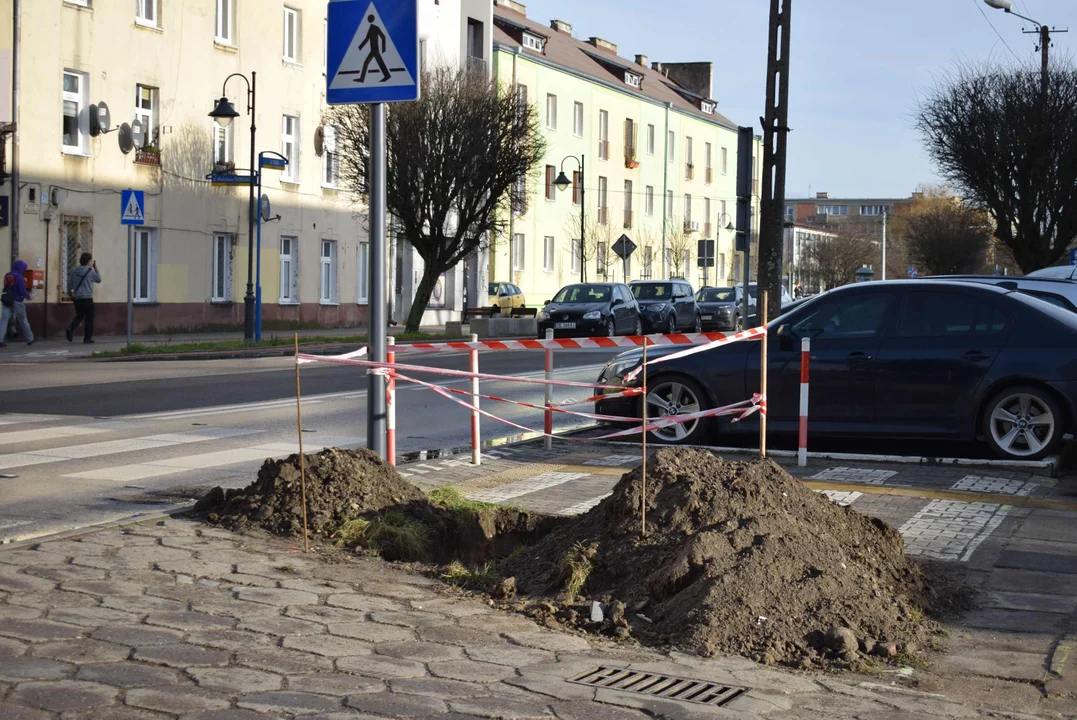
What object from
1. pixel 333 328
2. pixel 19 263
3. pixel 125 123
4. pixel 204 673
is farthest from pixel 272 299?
pixel 204 673

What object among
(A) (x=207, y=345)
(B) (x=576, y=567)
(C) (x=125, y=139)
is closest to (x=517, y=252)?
(C) (x=125, y=139)

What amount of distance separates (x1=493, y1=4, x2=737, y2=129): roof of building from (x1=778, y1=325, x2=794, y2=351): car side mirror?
45.6 metres

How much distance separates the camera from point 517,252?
58969 millimetres

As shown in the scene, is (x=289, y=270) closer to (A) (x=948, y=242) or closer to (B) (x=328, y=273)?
(B) (x=328, y=273)

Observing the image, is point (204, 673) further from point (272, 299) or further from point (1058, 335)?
point (272, 299)

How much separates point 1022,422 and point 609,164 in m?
57.1

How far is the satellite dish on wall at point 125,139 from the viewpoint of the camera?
32.7 m

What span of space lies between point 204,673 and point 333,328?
125ft

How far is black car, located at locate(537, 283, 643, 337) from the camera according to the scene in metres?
36.0

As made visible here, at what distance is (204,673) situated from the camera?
4719mm

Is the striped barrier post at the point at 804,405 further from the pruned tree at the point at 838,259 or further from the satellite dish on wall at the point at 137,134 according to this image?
the pruned tree at the point at 838,259

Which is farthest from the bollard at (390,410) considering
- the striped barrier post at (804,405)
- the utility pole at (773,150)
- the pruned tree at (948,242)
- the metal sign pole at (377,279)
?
the pruned tree at (948,242)

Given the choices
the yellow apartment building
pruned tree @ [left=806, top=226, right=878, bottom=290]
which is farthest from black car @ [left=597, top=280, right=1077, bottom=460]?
pruned tree @ [left=806, top=226, right=878, bottom=290]

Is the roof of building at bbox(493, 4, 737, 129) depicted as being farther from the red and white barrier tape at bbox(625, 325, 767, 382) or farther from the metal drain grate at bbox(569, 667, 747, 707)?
the metal drain grate at bbox(569, 667, 747, 707)
